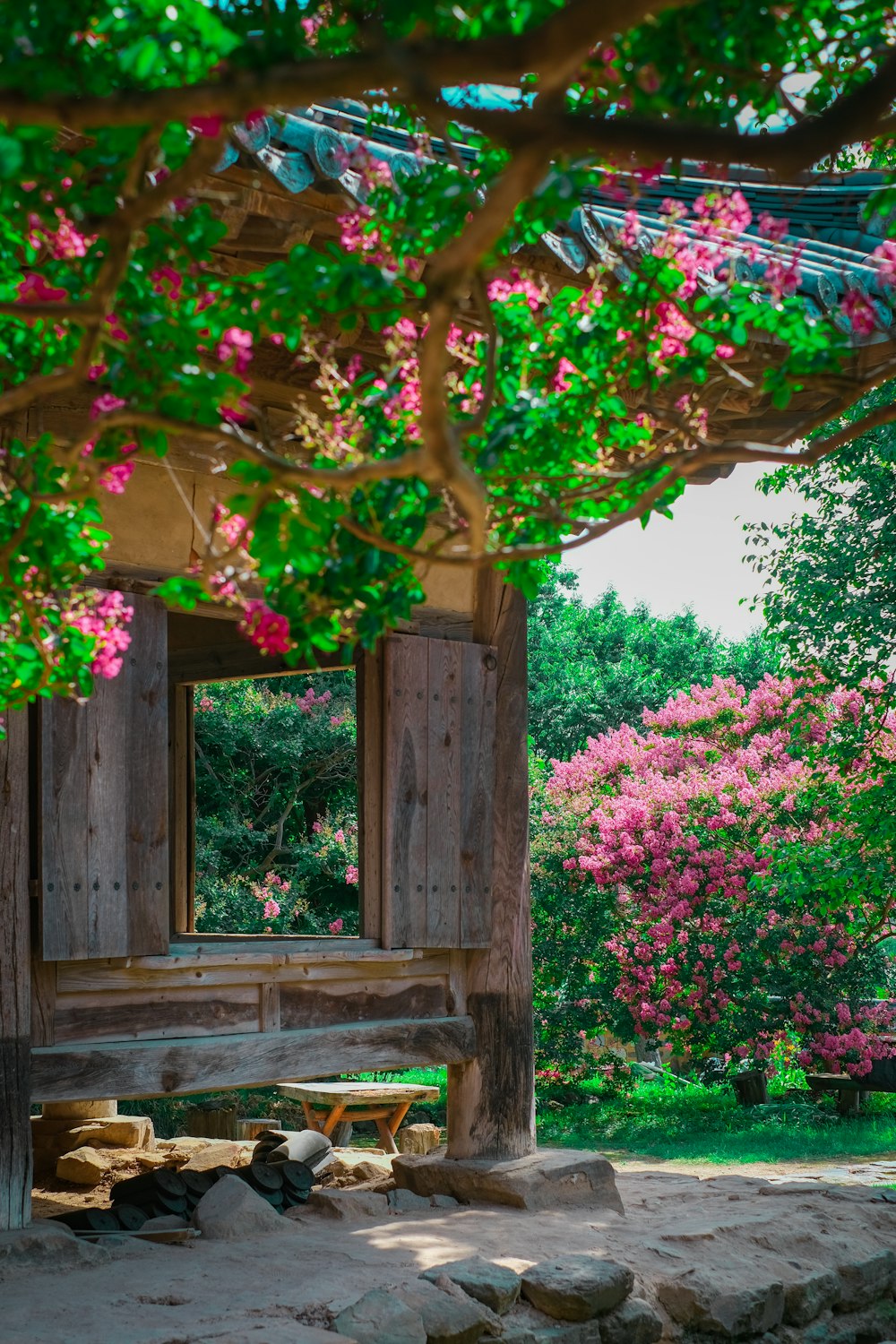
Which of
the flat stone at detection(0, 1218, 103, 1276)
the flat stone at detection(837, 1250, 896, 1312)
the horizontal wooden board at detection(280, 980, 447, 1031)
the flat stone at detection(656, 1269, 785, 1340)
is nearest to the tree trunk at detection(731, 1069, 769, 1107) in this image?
the flat stone at detection(837, 1250, 896, 1312)

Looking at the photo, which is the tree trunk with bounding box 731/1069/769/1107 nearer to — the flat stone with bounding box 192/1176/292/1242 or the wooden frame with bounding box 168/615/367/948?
the wooden frame with bounding box 168/615/367/948

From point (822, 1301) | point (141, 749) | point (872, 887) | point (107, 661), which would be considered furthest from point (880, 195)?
point (872, 887)

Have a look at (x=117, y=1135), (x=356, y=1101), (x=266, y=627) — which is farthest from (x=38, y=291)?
(x=356, y=1101)

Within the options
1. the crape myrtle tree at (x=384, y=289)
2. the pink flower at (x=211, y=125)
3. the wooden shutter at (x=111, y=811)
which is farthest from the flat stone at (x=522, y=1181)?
the pink flower at (x=211, y=125)

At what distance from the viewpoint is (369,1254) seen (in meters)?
5.05

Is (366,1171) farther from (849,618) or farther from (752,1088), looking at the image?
(752,1088)

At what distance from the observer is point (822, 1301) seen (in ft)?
18.1

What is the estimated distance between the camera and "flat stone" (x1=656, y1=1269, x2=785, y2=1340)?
5.07 m

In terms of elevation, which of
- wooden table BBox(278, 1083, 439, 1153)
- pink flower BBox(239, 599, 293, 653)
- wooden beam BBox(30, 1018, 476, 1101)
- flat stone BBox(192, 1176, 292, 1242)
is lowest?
wooden table BBox(278, 1083, 439, 1153)

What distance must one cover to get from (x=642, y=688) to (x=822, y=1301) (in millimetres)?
16935

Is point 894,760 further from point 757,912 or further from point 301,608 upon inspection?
point 301,608

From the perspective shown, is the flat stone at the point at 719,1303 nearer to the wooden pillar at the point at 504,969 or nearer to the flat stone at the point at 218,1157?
the wooden pillar at the point at 504,969

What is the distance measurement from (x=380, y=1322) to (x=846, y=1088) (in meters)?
8.69

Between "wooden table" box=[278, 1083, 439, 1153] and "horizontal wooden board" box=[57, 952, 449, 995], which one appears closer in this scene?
"horizontal wooden board" box=[57, 952, 449, 995]
